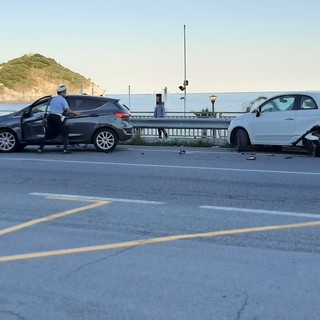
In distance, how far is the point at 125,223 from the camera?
21.3ft

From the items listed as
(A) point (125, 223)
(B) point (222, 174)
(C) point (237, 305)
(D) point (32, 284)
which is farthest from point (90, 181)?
(C) point (237, 305)

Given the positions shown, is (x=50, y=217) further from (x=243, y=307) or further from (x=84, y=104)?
(x=84, y=104)

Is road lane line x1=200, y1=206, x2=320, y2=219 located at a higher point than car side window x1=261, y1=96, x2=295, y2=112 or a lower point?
lower

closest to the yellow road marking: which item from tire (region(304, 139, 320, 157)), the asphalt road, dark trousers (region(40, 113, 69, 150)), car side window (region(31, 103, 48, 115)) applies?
the asphalt road

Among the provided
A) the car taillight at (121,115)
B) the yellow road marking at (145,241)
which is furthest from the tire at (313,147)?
the yellow road marking at (145,241)

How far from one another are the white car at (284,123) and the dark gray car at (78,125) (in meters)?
3.17

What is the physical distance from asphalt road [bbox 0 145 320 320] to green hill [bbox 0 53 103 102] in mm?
70966

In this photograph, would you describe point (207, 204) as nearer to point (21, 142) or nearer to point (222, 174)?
point (222, 174)

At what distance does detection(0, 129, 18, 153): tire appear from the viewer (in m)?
14.4

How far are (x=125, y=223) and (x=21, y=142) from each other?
873 centimetres

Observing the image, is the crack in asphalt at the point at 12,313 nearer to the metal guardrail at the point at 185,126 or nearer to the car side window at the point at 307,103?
the car side window at the point at 307,103

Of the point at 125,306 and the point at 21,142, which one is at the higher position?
the point at 21,142

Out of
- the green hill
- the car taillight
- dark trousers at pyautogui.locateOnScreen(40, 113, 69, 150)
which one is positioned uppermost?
the green hill

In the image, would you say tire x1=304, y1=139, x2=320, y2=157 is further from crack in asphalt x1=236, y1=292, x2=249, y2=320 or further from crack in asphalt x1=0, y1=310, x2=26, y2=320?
crack in asphalt x1=0, y1=310, x2=26, y2=320
